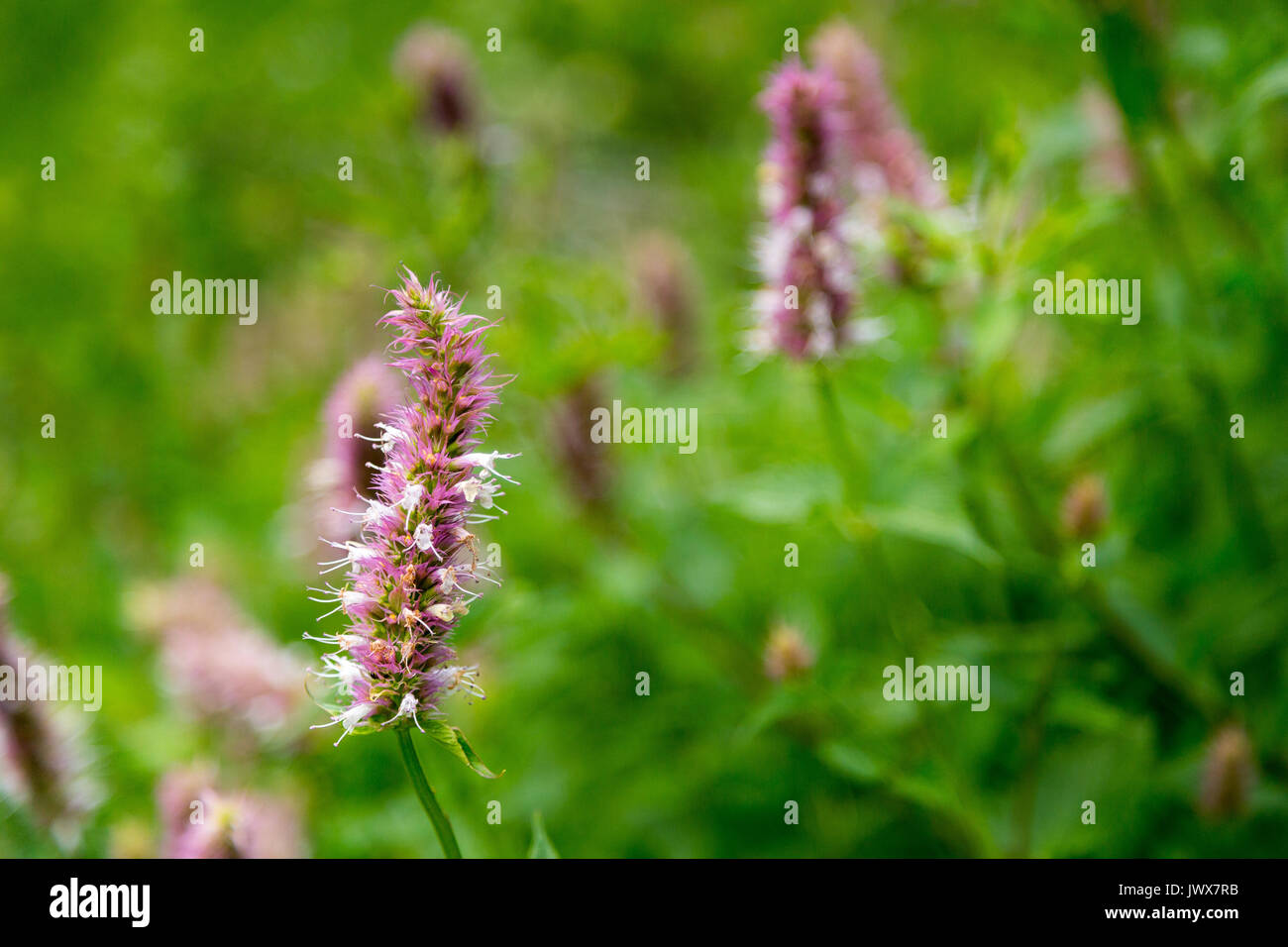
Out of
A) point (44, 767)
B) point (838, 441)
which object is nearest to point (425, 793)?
point (838, 441)

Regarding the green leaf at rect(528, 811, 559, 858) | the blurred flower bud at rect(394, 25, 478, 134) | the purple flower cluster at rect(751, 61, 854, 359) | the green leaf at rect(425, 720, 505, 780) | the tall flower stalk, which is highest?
the blurred flower bud at rect(394, 25, 478, 134)

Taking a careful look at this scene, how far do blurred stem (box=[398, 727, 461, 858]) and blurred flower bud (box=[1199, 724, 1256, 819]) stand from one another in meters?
1.56

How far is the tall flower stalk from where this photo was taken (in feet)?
4.69

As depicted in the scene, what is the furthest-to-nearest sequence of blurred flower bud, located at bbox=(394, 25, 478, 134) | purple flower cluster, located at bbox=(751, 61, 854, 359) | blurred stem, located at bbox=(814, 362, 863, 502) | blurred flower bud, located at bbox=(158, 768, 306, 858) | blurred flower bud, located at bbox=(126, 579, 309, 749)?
blurred flower bud, located at bbox=(394, 25, 478, 134)
blurred flower bud, located at bbox=(126, 579, 309, 749)
blurred stem, located at bbox=(814, 362, 863, 502)
purple flower cluster, located at bbox=(751, 61, 854, 359)
blurred flower bud, located at bbox=(158, 768, 306, 858)

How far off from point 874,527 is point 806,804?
1012 mm

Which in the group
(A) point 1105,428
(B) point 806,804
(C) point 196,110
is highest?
(C) point 196,110

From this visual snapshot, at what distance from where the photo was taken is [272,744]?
→ 2916 mm

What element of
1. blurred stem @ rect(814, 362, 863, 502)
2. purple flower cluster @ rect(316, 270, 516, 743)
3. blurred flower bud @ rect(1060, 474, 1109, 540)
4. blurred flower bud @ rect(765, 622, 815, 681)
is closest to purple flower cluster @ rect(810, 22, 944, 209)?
blurred stem @ rect(814, 362, 863, 502)

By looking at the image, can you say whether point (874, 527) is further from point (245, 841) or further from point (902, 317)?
point (245, 841)

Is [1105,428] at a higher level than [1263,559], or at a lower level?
higher

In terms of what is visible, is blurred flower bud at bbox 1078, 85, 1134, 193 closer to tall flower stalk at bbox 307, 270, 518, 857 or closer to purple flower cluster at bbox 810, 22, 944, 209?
purple flower cluster at bbox 810, 22, 944, 209

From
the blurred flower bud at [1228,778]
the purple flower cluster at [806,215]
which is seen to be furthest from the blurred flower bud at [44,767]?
the blurred flower bud at [1228,778]

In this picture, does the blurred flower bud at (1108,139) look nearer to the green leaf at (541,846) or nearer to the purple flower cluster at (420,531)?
the purple flower cluster at (420,531)
